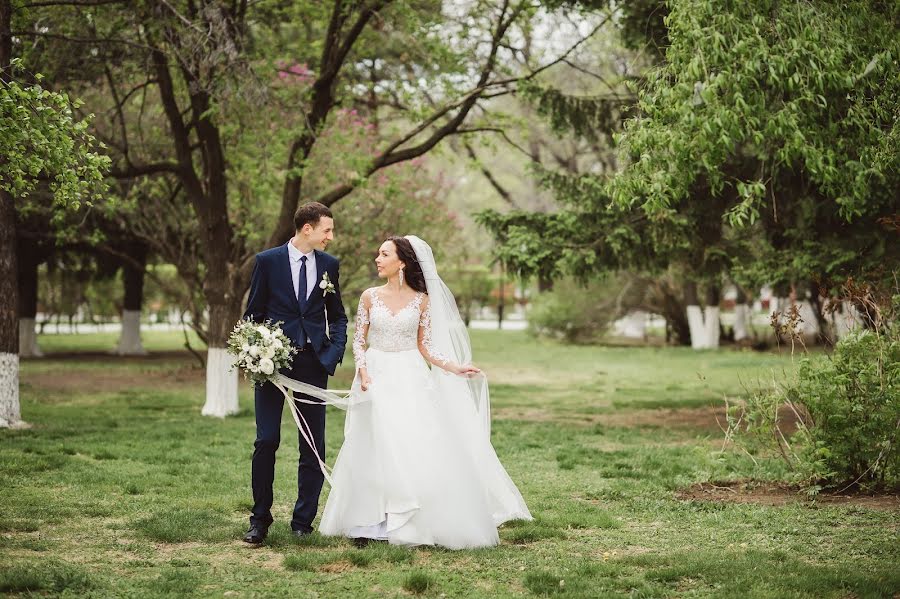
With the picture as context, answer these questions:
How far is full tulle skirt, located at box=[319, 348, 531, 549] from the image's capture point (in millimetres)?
6594

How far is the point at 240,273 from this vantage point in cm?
1473

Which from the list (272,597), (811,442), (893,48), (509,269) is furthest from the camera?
(509,269)

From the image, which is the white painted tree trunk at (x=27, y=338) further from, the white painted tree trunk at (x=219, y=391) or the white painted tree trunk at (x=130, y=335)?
the white painted tree trunk at (x=219, y=391)

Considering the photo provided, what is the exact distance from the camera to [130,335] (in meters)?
28.2

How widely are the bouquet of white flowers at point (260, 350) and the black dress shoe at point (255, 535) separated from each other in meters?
1.00

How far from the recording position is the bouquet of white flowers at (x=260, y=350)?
20.9ft

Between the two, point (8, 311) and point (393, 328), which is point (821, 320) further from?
point (8, 311)


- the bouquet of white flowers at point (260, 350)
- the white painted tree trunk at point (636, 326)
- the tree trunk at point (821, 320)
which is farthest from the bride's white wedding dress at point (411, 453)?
the white painted tree trunk at point (636, 326)

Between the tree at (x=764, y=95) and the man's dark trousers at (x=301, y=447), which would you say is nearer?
the man's dark trousers at (x=301, y=447)

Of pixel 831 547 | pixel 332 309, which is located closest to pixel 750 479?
pixel 831 547

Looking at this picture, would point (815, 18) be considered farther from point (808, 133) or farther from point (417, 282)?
point (417, 282)

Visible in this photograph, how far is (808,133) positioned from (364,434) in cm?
437

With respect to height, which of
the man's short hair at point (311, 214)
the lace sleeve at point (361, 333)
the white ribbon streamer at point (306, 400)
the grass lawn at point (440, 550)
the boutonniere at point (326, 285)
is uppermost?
the man's short hair at point (311, 214)

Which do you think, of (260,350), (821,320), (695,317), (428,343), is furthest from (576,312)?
(260,350)
